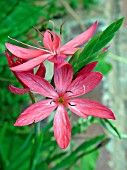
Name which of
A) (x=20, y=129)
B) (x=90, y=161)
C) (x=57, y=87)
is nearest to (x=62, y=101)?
(x=57, y=87)

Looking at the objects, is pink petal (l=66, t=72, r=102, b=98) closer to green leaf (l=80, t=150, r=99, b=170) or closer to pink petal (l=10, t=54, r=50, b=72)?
pink petal (l=10, t=54, r=50, b=72)

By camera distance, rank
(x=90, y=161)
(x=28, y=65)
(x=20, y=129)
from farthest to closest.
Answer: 1. (x=20, y=129)
2. (x=90, y=161)
3. (x=28, y=65)

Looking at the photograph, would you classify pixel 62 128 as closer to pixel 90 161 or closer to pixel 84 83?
pixel 84 83

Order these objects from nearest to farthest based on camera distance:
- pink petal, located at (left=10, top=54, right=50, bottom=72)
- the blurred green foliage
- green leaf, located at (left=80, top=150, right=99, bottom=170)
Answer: pink petal, located at (left=10, top=54, right=50, bottom=72), the blurred green foliage, green leaf, located at (left=80, top=150, right=99, bottom=170)

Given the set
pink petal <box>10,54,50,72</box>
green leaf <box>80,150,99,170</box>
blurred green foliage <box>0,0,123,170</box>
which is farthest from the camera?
green leaf <box>80,150,99,170</box>

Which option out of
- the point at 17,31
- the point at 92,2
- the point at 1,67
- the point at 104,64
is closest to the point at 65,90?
the point at 104,64

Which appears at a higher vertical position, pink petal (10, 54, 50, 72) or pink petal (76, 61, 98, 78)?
pink petal (10, 54, 50, 72)

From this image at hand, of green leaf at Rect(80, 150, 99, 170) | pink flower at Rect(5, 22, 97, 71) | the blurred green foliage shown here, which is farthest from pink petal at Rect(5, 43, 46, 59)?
green leaf at Rect(80, 150, 99, 170)
